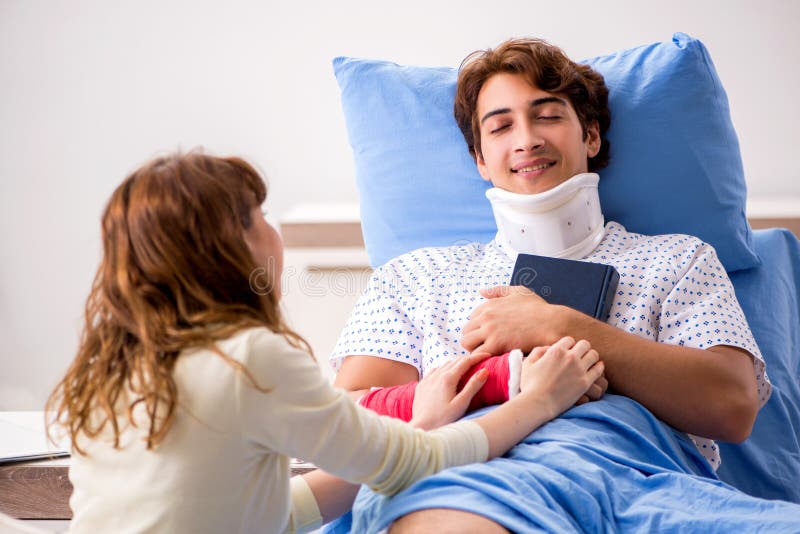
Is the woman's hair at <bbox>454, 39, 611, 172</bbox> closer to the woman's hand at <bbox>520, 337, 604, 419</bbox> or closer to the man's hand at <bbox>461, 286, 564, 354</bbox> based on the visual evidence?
the man's hand at <bbox>461, 286, 564, 354</bbox>

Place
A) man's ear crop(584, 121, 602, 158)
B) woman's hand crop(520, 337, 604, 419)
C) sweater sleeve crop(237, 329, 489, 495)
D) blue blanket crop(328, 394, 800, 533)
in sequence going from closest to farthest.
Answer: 1. sweater sleeve crop(237, 329, 489, 495)
2. blue blanket crop(328, 394, 800, 533)
3. woman's hand crop(520, 337, 604, 419)
4. man's ear crop(584, 121, 602, 158)

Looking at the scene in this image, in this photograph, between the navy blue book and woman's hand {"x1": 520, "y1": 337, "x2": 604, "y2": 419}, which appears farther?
the navy blue book

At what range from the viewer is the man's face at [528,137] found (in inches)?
67.9

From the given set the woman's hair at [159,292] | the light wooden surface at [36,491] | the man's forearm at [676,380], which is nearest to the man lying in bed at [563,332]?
the man's forearm at [676,380]

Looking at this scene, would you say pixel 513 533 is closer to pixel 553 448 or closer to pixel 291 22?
pixel 553 448

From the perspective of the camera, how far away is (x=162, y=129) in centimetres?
294

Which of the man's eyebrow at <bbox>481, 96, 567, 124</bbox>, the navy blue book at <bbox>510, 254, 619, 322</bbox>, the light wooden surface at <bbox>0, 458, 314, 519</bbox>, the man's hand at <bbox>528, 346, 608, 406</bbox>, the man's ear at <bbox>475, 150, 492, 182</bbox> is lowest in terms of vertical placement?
the light wooden surface at <bbox>0, 458, 314, 519</bbox>

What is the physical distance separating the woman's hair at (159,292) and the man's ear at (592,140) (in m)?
1.00

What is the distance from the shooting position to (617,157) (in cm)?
187

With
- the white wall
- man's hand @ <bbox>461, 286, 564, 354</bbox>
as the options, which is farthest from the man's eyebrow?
the white wall

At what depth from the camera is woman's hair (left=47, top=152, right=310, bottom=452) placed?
93 centimetres

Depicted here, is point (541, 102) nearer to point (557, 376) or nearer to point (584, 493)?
point (557, 376)

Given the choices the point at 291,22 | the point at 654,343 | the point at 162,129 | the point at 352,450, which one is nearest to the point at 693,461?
the point at 654,343

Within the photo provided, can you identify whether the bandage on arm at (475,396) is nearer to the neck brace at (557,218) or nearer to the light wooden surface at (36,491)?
the neck brace at (557,218)
